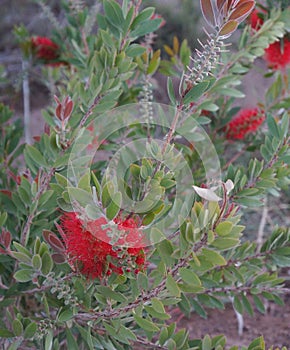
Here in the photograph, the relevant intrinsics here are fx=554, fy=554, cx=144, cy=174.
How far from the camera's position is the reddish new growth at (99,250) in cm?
87

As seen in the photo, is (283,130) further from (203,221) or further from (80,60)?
(80,60)

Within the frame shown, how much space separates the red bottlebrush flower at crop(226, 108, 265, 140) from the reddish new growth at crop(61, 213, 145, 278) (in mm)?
863

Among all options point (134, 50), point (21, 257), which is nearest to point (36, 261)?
point (21, 257)

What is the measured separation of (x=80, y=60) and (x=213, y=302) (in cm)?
79

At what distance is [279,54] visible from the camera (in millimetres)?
1751

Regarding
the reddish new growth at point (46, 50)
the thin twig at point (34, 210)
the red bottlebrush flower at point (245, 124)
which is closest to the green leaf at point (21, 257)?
the thin twig at point (34, 210)

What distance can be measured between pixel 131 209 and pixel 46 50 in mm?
1305

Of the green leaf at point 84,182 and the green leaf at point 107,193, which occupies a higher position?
the green leaf at point 84,182

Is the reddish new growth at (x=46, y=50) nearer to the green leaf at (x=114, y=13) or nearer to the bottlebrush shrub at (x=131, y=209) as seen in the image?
the bottlebrush shrub at (x=131, y=209)

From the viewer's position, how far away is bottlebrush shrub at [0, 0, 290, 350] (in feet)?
2.80

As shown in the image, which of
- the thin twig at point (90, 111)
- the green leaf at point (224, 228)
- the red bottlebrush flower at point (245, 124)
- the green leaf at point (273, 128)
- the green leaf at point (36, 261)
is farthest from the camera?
the red bottlebrush flower at point (245, 124)

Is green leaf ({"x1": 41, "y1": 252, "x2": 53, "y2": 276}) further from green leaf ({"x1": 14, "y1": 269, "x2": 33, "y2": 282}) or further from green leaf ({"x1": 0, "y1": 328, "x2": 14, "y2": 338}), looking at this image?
green leaf ({"x1": 0, "y1": 328, "x2": 14, "y2": 338})

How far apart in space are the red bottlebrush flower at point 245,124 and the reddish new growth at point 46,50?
28.9 inches

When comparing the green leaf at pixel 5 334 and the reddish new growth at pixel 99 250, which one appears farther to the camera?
the green leaf at pixel 5 334
